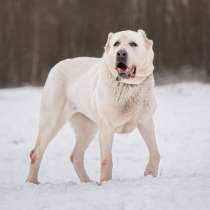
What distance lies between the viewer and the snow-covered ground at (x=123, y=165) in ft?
13.9

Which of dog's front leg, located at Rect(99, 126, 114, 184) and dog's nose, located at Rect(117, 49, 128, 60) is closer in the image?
dog's nose, located at Rect(117, 49, 128, 60)

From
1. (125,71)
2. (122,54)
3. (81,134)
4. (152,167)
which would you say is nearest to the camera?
(122,54)

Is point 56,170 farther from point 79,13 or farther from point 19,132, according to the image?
point 79,13

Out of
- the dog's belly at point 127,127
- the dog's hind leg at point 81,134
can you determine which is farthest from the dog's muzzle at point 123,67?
the dog's hind leg at point 81,134

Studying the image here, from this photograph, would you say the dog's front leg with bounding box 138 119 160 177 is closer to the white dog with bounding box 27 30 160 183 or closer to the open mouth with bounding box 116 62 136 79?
the white dog with bounding box 27 30 160 183

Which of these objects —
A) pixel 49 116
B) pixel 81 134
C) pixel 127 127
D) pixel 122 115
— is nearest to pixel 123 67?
pixel 122 115

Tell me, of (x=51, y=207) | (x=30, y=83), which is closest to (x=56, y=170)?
(x=51, y=207)

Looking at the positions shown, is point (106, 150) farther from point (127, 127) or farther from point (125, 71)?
point (125, 71)

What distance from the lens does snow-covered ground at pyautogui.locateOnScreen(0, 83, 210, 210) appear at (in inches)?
167

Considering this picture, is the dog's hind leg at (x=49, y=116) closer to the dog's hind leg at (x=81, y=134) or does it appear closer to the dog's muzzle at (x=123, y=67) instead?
the dog's hind leg at (x=81, y=134)

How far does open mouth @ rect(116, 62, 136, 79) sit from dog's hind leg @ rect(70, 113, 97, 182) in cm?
132

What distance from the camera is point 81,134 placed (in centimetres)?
646

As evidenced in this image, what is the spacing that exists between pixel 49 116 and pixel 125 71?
4.47ft

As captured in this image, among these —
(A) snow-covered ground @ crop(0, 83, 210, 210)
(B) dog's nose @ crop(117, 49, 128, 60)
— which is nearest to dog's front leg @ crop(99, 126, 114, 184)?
(A) snow-covered ground @ crop(0, 83, 210, 210)
